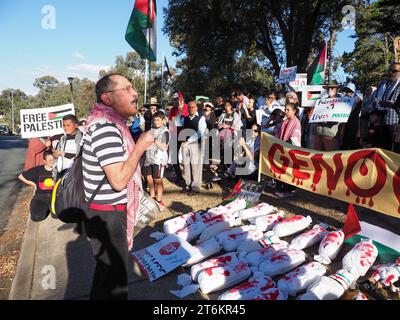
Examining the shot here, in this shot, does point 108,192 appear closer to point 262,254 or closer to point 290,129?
point 262,254

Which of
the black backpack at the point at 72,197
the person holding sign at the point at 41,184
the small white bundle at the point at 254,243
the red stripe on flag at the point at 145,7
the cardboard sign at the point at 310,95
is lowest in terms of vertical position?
the small white bundle at the point at 254,243

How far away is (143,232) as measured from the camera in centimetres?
496

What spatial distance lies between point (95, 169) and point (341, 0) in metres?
20.5

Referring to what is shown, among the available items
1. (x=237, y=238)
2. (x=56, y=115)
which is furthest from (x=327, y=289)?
(x=56, y=115)

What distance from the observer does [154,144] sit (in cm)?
611

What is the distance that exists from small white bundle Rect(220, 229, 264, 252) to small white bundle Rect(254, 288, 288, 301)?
3.36ft

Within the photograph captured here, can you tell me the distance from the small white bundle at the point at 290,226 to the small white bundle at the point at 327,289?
4.02 ft

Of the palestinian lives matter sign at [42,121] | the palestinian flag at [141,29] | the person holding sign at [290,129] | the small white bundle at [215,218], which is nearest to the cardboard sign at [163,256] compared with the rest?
the small white bundle at [215,218]

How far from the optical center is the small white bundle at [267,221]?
4.51 metres

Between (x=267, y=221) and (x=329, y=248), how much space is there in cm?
103

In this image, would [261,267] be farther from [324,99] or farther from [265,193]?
[324,99]

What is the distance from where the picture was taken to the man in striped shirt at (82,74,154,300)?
7.22ft

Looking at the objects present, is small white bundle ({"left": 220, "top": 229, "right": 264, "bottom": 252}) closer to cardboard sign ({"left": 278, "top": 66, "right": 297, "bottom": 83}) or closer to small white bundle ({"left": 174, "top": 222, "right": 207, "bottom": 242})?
small white bundle ({"left": 174, "top": 222, "right": 207, "bottom": 242})

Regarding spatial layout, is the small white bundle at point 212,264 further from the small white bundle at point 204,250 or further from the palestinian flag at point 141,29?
the palestinian flag at point 141,29
